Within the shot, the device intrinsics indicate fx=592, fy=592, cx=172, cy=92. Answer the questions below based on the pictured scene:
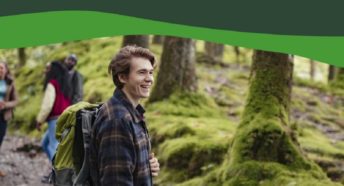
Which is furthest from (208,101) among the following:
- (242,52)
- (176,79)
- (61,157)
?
(242,52)

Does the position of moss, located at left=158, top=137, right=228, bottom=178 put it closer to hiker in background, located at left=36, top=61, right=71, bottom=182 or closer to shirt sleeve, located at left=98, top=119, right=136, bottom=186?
hiker in background, located at left=36, top=61, right=71, bottom=182

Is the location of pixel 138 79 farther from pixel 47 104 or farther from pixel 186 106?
pixel 186 106

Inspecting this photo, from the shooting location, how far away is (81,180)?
475cm

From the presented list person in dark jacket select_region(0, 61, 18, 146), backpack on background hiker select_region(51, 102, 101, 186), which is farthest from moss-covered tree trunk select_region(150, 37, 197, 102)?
backpack on background hiker select_region(51, 102, 101, 186)

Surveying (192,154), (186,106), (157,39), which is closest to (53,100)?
(192,154)

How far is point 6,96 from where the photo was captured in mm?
11062

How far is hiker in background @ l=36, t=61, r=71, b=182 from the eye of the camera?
36.0ft

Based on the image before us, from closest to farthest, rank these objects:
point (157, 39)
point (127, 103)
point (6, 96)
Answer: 1. point (127, 103)
2. point (6, 96)
3. point (157, 39)

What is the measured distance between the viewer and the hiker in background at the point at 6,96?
10883 mm

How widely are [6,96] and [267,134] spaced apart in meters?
5.05

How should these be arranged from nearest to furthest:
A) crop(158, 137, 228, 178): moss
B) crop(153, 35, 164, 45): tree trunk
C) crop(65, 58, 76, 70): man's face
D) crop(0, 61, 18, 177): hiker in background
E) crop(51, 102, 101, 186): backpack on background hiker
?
crop(51, 102, 101, 186): backpack on background hiker
crop(158, 137, 228, 178): moss
crop(0, 61, 18, 177): hiker in background
crop(65, 58, 76, 70): man's face
crop(153, 35, 164, 45): tree trunk

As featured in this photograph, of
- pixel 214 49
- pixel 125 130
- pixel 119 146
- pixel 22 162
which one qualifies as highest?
pixel 214 49

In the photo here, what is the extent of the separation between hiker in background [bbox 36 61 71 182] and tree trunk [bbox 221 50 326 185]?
3551mm

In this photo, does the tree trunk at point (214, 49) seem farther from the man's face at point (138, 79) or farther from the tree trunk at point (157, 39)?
the man's face at point (138, 79)
